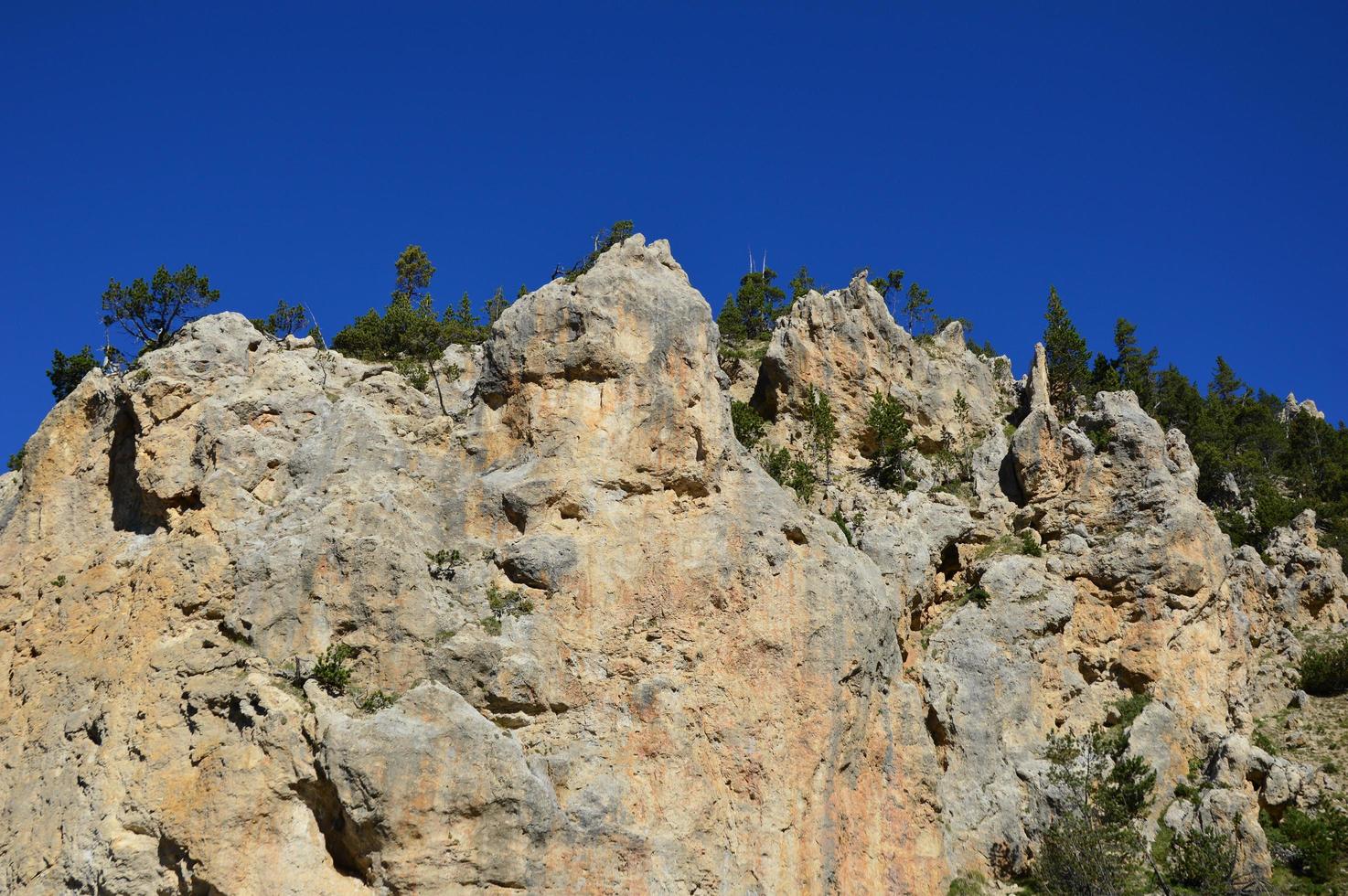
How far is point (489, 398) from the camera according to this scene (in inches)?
1564

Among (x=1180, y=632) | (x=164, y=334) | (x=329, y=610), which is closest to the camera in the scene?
(x=329, y=610)

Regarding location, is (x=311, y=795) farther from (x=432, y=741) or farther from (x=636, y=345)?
(x=636, y=345)

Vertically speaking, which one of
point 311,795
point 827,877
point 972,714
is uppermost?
point 972,714

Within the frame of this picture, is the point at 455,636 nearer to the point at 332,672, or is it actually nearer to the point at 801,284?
Answer: the point at 332,672

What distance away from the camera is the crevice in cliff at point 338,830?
98.1 ft

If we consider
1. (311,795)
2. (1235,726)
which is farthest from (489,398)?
(1235,726)

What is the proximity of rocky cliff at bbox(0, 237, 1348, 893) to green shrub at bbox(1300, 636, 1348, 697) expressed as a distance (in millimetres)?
6248

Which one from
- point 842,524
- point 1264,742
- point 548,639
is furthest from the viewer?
point 1264,742

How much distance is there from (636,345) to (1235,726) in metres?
27.8

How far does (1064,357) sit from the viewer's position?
6378 cm

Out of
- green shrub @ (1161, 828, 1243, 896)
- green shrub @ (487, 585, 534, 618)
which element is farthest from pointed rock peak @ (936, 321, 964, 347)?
green shrub @ (487, 585, 534, 618)

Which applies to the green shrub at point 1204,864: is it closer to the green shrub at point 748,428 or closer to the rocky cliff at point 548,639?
the rocky cliff at point 548,639

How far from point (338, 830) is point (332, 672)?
168 inches

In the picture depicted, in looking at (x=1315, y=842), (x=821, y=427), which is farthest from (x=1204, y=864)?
(x=821, y=427)
